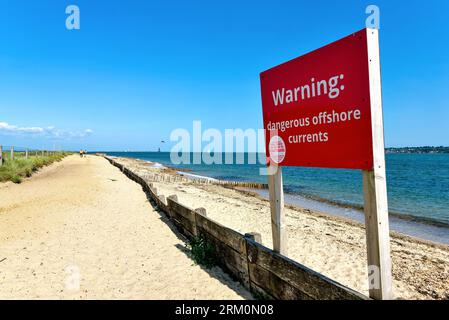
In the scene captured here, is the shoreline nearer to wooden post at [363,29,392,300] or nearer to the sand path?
the sand path

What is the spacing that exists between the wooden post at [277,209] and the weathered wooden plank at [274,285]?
338mm

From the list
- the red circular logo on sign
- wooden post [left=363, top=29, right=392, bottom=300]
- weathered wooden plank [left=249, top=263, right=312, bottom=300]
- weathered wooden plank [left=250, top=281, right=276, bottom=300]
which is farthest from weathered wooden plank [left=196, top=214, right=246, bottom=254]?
wooden post [left=363, top=29, right=392, bottom=300]

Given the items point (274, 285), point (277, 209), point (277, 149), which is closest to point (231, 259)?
point (274, 285)

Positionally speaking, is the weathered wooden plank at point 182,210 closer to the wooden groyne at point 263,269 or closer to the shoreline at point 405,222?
the wooden groyne at point 263,269

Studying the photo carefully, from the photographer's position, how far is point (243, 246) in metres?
4.23

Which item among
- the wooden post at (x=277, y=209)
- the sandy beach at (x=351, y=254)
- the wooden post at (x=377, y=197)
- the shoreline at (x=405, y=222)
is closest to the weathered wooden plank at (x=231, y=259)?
the wooden post at (x=277, y=209)

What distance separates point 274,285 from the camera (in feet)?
11.7

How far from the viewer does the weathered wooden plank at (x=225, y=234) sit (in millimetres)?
4309

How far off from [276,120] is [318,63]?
0.86 m

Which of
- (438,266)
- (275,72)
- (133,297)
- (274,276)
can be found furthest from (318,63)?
(438,266)

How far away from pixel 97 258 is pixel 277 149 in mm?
4104

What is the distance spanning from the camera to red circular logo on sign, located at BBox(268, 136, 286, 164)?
360cm

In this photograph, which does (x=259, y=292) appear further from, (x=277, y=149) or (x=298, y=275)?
(x=277, y=149)

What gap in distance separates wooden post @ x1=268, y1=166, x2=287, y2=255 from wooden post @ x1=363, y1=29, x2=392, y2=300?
126cm
